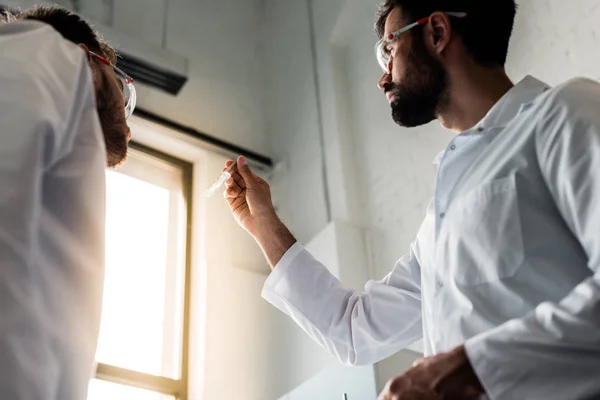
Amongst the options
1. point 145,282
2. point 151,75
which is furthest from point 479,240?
point 151,75

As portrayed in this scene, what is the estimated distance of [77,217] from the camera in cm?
92

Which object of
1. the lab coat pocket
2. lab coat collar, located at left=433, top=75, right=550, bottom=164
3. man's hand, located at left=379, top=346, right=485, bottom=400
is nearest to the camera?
man's hand, located at left=379, top=346, right=485, bottom=400

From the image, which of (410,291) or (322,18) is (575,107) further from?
(322,18)

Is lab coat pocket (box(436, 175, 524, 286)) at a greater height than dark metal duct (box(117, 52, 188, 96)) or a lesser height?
lesser

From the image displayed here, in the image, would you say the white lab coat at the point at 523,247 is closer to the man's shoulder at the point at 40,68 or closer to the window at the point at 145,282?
the man's shoulder at the point at 40,68

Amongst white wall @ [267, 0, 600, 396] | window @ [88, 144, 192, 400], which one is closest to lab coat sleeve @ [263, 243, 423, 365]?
white wall @ [267, 0, 600, 396]

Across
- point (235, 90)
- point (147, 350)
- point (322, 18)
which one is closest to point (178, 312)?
point (147, 350)

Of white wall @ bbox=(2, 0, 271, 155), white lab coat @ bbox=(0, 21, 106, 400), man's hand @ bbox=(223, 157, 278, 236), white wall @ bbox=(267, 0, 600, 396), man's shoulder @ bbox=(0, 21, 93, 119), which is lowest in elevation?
white lab coat @ bbox=(0, 21, 106, 400)

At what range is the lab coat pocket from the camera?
1.19 metres

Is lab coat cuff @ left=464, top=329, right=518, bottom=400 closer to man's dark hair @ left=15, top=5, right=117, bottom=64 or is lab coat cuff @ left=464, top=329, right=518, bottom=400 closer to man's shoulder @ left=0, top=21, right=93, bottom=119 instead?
man's shoulder @ left=0, top=21, right=93, bottom=119

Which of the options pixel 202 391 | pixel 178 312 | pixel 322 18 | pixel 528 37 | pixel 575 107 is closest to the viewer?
pixel 575 107

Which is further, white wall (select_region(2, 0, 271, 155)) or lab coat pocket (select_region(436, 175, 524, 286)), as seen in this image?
white wall (select_region(2, 0, 271, 155))

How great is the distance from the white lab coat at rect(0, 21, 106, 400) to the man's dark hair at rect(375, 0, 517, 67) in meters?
0.90

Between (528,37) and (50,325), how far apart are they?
77.8 inches
